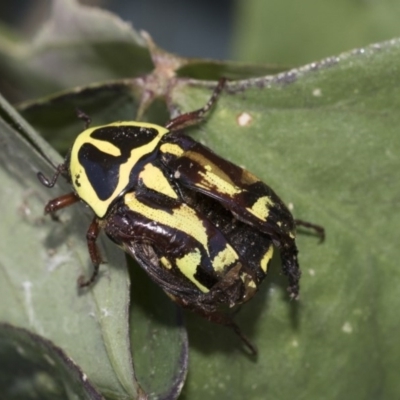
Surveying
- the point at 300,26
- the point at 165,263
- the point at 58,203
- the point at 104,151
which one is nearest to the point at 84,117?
the point at 104,151

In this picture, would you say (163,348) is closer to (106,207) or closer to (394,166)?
(106,207)

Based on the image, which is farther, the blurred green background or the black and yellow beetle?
the blurred green background

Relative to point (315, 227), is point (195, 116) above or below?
above

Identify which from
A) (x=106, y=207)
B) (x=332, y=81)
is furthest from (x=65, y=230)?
(x=332, y=81)

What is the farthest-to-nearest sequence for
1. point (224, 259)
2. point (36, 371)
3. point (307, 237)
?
point (307, 237) < point (224, 259) < point (36, 371)

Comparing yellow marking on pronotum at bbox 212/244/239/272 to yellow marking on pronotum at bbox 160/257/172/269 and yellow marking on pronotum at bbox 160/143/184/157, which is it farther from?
yellow marking on pronotum at bbox 160/143/184/157

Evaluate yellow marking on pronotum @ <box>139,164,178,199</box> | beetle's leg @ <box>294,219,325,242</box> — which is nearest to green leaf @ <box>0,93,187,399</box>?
yellow marking on pronotum @ <box>139,164,178,199</box>

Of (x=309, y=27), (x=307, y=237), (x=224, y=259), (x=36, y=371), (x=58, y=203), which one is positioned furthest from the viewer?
(x=309, y=27)

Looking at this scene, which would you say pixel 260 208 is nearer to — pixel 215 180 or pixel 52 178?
pixel 215 180
